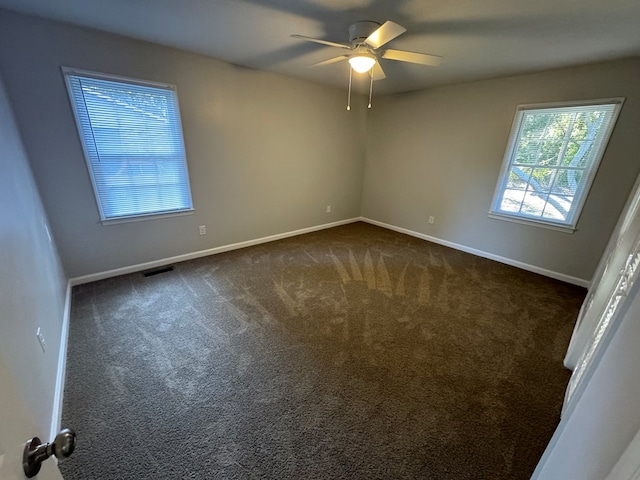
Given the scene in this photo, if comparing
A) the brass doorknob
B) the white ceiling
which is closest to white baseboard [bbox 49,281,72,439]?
the brass doorknob

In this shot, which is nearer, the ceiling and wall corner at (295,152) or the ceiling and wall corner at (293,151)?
the ceiling and wall corner at (293,151)

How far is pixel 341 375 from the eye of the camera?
70.5 inches

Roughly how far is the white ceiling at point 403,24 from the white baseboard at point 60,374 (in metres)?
2.39

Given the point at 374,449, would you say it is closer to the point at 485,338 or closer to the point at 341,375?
the point at 341,375

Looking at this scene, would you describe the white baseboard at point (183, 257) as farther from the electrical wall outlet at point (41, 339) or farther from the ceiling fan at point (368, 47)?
the ceiling fan at point (368, 47)

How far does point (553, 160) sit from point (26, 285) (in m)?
4.88

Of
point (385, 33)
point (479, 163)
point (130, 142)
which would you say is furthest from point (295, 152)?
point (479, 163)

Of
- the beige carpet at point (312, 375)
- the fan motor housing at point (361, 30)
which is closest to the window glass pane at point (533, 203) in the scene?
the beige carpet at point (312, 375)

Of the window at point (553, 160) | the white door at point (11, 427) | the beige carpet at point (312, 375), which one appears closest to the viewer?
the white door at point (11, 427)

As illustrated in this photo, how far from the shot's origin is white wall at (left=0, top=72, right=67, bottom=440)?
1.13 metres

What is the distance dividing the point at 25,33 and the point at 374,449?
391cm

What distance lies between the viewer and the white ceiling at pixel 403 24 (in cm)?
180

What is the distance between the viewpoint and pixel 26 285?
1.42m

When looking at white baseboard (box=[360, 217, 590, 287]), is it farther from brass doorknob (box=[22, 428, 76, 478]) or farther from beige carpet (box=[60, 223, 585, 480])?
brass doorknob (box=[22, 428, 76, 478])
